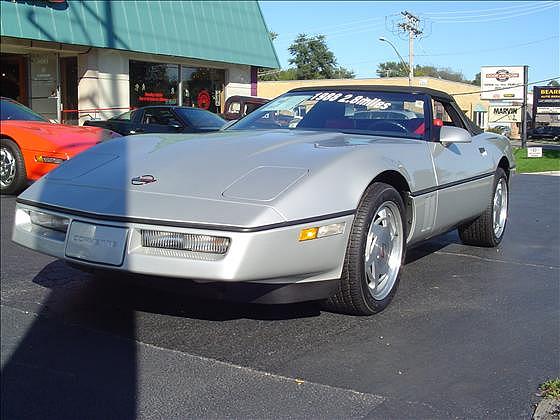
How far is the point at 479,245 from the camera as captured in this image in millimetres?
6059

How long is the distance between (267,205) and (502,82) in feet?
114

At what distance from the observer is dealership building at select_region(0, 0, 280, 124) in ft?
50.6

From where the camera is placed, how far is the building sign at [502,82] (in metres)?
34.2

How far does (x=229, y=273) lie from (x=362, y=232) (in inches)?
33.4

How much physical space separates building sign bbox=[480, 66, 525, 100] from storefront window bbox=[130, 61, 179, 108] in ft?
67.6

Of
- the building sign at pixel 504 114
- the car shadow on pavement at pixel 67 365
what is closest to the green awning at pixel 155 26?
the car shadow on pavement at pixel 67 365

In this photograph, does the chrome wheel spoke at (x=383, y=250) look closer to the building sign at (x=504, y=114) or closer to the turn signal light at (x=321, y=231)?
the turn signal light at (x=321, y=231)

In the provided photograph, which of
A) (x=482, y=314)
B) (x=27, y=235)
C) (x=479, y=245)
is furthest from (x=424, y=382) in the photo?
(x=479, y=245)

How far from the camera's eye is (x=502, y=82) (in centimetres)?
3503

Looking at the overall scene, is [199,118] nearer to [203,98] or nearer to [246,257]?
[203,98]

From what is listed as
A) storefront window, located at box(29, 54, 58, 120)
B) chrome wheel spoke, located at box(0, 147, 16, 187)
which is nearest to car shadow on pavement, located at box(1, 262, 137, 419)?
chrome wheel spoke, located at box(0, 147, 16, 187)

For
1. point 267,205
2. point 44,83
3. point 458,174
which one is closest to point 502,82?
point 44,83

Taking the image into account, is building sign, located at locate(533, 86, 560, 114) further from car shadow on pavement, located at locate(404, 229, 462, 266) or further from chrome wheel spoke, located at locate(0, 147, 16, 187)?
chrome wheel spoke, located at locate(0, 147, 16, 187)

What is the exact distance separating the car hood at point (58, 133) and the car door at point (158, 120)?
323 centimetres
